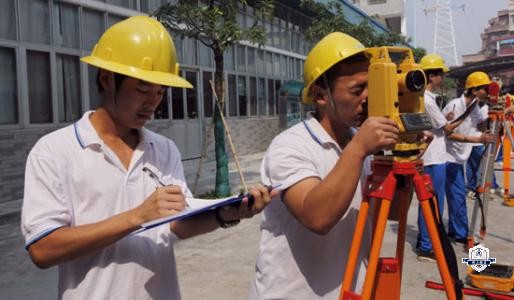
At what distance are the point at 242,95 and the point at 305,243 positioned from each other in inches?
520

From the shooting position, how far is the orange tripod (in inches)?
58.7

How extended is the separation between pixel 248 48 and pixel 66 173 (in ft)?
44.9

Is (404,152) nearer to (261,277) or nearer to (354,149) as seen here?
(354,149)

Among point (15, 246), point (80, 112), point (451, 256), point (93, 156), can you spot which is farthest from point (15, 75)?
point (451, 256)

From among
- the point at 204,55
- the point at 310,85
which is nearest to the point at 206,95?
the point at 204,55

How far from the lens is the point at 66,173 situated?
4.66 feet

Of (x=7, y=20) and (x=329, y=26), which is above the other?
(x=329, y=26)

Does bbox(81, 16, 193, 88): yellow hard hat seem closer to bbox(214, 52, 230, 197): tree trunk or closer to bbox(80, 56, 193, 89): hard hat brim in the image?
bbox(80, 56, 193, 89): hard hat brim

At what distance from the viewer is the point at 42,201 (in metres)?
1.37

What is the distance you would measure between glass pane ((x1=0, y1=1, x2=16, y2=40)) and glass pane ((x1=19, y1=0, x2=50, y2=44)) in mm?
154

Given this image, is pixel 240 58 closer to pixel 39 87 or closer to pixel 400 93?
pixel 39 87

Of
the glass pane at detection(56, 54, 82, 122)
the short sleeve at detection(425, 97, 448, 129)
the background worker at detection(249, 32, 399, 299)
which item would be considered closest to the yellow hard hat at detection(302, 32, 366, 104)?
the background worker at detection(249, 32, 399, 299)

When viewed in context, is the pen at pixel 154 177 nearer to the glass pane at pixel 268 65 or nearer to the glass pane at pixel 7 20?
the glass pane at pixel 7 20

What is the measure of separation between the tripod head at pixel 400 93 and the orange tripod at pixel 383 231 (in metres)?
0.06
